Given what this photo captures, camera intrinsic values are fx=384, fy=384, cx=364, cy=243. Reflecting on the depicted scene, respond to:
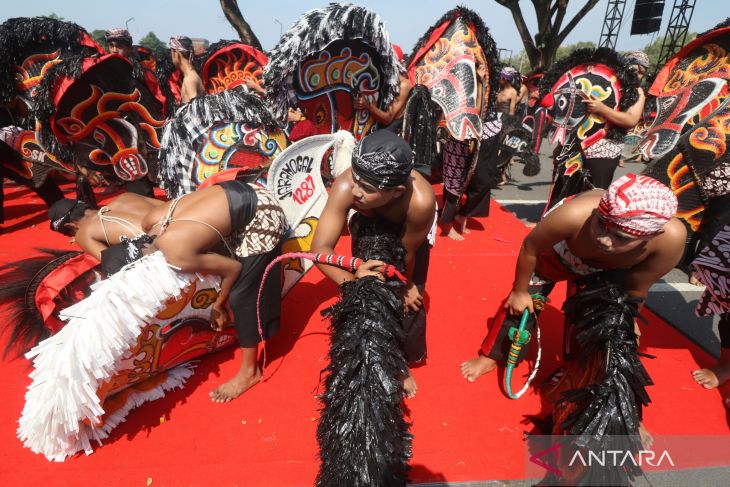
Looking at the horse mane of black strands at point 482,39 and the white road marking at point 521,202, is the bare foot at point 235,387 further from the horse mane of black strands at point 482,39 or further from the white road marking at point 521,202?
the white road marking at point 521,202

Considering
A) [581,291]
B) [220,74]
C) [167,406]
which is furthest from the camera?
[220,74]

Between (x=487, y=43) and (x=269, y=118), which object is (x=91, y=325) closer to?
(x=269, y=118)

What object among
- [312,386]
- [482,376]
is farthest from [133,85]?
[482,376]

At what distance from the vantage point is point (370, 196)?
1.73 meters

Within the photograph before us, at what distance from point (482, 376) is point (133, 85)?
11.9 ft

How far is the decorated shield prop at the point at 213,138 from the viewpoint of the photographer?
7.66 ft

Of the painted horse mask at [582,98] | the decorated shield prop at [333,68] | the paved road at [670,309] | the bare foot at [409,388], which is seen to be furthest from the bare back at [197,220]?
the painted horse mask at [582,98]

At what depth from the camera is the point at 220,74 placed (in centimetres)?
583

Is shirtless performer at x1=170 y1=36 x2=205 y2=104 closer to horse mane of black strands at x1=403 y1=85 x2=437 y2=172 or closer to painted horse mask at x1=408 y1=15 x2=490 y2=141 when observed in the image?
horse mane of black strands at x1=403 y1=85 x2=437 y2=172

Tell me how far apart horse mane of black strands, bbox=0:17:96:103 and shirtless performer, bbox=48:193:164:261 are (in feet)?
9.41

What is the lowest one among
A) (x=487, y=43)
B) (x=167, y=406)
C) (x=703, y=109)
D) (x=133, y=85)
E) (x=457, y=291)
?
(x=457, y=291)

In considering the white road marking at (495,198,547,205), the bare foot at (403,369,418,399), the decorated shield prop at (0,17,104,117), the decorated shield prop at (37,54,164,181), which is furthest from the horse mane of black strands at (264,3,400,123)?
the white road marking at (495,198,547,205)

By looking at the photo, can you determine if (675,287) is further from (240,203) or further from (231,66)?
(231,66)

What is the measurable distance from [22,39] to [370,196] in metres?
4.90
